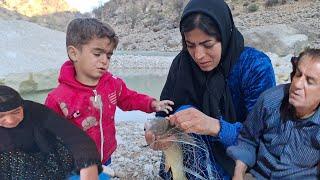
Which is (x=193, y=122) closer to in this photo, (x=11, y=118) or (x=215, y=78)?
(x=215, y=78)

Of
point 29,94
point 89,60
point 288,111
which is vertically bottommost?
point 29,94

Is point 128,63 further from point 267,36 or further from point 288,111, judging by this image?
point 288,111

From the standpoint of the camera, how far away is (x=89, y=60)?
2.25 meters

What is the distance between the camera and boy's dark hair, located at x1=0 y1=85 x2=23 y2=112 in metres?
1.79

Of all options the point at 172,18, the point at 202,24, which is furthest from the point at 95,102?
the point at 172,18

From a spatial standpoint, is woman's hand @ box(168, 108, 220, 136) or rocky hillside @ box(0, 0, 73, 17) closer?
woman's hand @ box(168, 108, 220, 136)

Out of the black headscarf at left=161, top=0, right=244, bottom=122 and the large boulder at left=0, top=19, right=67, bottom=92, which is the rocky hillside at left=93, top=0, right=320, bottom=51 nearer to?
the large boulder at left=0, top=19, right=67, bottom=92

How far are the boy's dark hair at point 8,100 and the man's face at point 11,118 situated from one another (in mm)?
21

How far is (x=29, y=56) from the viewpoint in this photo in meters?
11.4

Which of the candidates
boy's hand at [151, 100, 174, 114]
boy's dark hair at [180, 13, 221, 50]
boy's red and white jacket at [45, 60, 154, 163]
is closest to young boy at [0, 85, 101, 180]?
boy's red and white jacket at [45, 60, 154, 163]

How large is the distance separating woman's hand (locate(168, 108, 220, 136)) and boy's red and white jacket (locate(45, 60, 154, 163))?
50 centimetres

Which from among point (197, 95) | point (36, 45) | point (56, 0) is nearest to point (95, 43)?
point (197, 95)

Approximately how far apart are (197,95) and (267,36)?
16510 mm

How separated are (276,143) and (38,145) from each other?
1076mm
